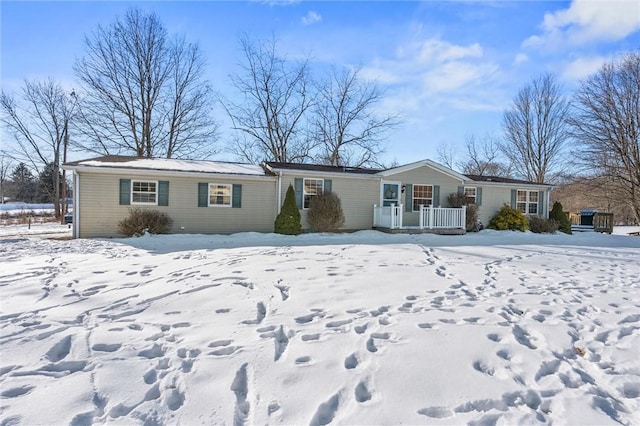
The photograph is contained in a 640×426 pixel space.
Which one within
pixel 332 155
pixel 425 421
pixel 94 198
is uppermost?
pixel 332 155

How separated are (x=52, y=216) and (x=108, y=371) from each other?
28.7m

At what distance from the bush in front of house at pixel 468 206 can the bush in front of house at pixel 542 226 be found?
2.99 metres

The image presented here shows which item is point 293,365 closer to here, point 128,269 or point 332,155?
point 128,269

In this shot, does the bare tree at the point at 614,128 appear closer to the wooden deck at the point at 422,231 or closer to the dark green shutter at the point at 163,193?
the wooden deck at the point at 422,231

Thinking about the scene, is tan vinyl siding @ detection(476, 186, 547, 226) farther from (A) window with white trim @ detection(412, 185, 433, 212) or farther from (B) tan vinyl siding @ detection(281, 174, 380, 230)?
(B) tan vinyl siding @ detection(281, 174, 380, 230)

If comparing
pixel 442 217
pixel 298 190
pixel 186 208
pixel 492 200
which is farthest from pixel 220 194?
pixel 492 200

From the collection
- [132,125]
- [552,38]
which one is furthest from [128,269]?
[132,125]

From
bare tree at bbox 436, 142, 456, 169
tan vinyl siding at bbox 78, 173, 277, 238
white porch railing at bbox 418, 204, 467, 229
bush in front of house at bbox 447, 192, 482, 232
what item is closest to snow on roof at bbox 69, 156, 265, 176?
tan vinyl siding at bbox 78, 173, 277, 238

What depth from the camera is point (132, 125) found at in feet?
72.5

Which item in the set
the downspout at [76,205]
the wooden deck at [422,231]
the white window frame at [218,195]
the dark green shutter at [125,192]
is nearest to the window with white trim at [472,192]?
the wooden deck at [422,231]

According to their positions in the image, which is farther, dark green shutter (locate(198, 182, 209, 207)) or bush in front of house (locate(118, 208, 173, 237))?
dark green shutter (locate(198, 182, 209, 207))

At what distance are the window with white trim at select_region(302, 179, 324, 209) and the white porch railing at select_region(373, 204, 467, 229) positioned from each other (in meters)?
A: 2.79

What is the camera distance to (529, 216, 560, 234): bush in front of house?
1620cm

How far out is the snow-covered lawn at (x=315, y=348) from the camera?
2.04 meters
